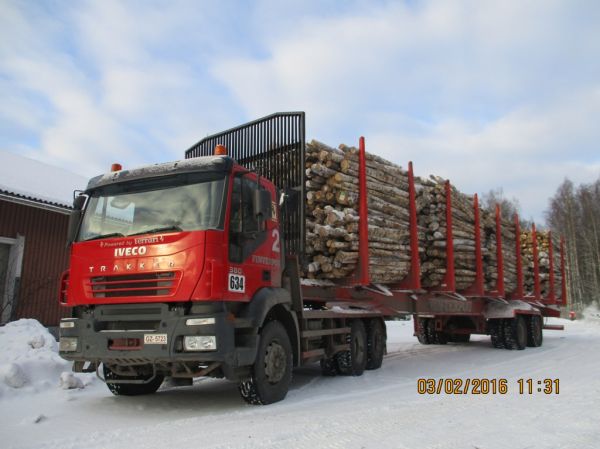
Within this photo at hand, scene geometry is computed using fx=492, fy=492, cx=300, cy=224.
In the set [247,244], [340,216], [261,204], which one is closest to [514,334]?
[340,216]

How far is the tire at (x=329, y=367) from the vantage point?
321 inches

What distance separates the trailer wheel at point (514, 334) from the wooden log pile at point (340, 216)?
19.6 ft

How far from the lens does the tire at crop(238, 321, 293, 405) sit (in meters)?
5.64

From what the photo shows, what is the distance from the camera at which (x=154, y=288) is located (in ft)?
17.0

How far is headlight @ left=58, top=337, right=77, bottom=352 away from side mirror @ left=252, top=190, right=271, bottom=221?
248 centimetres

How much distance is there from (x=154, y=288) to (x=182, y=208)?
Result: 92 centimetres

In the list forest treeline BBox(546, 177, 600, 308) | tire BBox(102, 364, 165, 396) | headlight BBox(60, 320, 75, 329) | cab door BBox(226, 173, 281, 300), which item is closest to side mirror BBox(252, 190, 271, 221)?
cab door BBox(226, 173, 281, 300)

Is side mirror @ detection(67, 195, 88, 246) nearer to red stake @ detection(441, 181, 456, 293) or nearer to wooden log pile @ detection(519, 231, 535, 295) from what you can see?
red stake @ detection(441, 181, 456, 293)

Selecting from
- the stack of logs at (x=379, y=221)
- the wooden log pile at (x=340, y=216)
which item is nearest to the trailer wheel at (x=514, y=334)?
the stack of logs at (x=379, y=221)

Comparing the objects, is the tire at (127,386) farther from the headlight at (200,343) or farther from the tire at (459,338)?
the tire at (459,338)

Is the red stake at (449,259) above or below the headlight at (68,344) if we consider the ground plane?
above

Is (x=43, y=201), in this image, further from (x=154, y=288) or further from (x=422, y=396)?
(x=422, y=396)

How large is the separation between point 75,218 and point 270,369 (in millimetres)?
3026

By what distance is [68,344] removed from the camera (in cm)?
554
